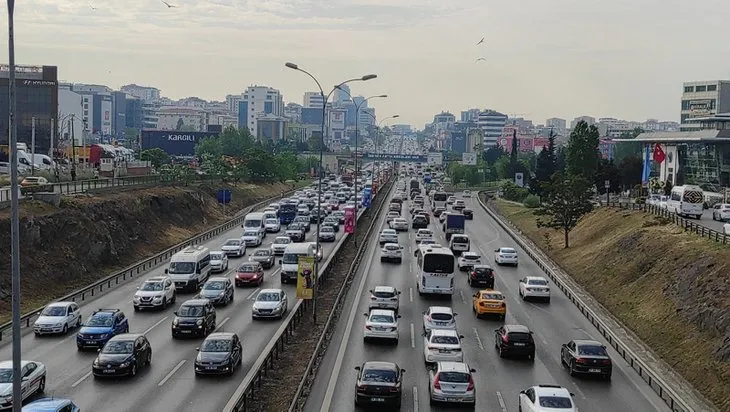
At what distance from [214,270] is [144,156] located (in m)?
78.6

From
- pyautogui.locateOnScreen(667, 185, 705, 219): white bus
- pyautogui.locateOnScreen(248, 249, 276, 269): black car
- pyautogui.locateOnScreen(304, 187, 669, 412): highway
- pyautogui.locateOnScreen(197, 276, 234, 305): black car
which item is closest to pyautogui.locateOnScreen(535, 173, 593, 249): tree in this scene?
pyautogui.locateOnScreen(667, 185, 705, 219): white bus

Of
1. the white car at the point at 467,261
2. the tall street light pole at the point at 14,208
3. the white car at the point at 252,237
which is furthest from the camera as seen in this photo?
the white car at the point at 252,237

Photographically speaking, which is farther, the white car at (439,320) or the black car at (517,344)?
the white car at (439,320)

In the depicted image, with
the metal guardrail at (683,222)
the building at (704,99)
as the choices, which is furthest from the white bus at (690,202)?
the building at (704,99)

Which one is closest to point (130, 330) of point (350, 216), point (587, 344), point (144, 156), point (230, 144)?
point (587, 344)

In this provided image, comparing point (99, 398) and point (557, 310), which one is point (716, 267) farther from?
point (99, 398)

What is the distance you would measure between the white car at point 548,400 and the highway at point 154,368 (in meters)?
8.34

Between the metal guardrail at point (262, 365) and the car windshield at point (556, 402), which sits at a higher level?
Result: the car windshield at point (556, 402)

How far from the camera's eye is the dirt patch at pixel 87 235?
43656mm

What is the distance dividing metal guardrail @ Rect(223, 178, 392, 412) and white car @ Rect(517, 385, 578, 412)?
730 centimetres

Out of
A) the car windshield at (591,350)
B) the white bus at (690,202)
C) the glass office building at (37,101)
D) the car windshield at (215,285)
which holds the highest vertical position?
the glass office building at (37,101)

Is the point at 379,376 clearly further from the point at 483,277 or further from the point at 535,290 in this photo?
the point at 483,277

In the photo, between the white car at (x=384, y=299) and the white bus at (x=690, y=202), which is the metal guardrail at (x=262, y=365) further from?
the white bus at (x=690, y=202)

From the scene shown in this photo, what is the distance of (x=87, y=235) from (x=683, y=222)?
37.1 m
